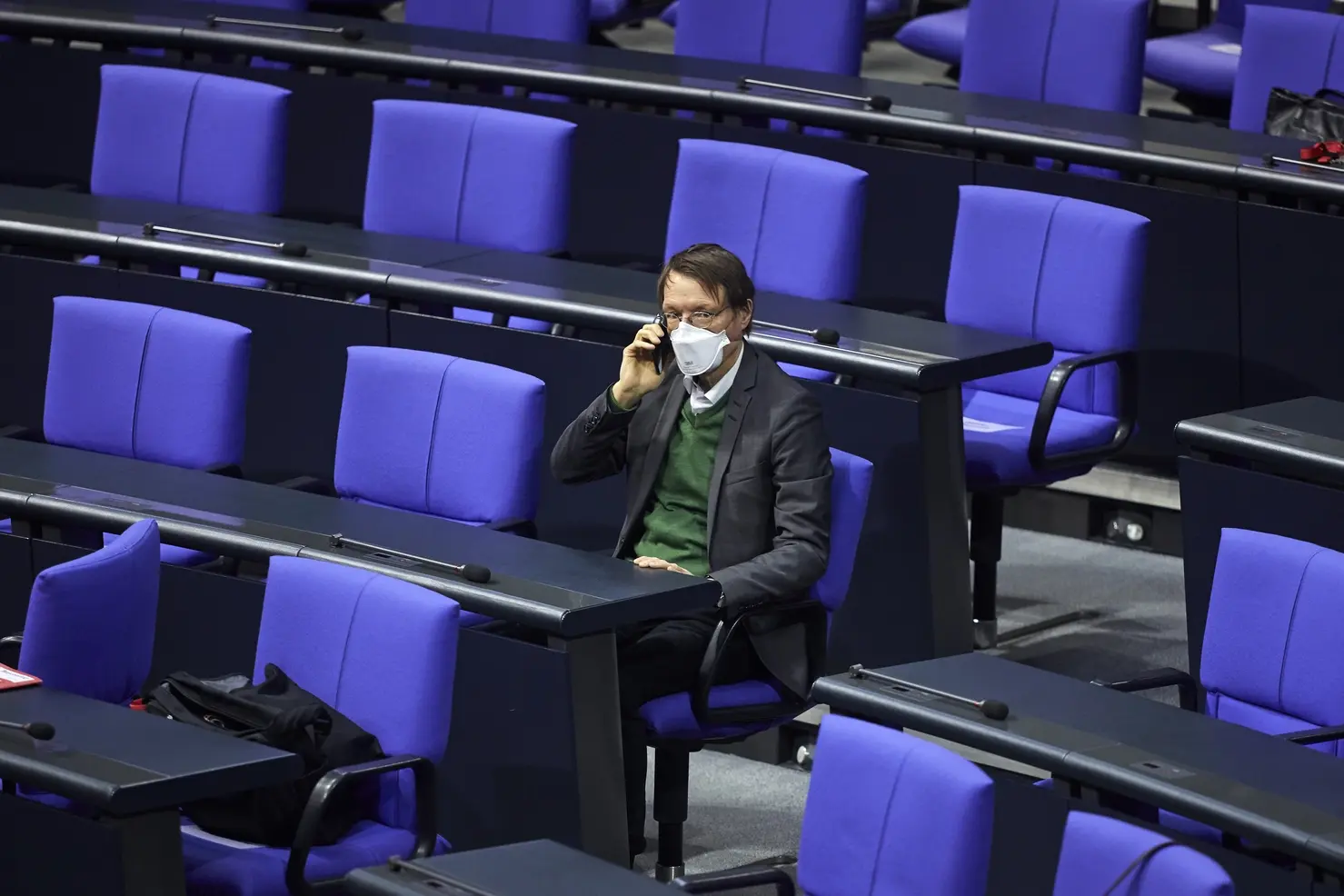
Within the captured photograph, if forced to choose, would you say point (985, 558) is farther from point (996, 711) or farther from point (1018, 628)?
point (996, 711)

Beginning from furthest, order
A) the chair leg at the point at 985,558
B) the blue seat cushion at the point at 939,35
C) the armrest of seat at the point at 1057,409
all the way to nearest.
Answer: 1. the blue seat cushion at the point at 939,35
2. the chair leg at the point at 985,558
3. the armrest of seat at the point at 1057,409

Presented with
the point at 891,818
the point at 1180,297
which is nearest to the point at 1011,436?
the point at 1180,297

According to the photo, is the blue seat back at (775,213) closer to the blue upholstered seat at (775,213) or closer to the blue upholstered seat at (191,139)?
the blue upholstered seat at (775,213)

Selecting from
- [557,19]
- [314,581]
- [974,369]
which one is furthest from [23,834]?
[557,19]

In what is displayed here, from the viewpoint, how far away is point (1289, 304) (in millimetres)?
4840

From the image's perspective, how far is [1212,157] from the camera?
496cm

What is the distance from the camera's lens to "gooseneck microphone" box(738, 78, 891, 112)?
5352mm

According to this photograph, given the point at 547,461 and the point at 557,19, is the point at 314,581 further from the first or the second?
the point at 557,19

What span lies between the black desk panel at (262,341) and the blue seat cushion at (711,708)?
138 centimetres

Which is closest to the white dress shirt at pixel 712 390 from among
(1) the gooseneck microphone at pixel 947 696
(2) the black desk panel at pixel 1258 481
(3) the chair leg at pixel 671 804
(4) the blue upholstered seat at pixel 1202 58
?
(3) the chair leg at pixel 671 804

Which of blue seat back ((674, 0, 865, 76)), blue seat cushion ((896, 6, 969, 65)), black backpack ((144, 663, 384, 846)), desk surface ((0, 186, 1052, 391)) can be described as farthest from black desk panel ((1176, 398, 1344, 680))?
blue seat cushion ((896, 6, 969, 65))

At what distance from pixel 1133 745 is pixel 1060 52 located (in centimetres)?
319

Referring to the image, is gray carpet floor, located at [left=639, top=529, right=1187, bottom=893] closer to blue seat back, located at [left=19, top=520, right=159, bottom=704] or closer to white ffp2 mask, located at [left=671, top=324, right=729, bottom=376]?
white ffp2 mask, located at [left=671, top=324, right=729, bottom=376]

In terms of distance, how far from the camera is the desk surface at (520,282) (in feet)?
13.8
